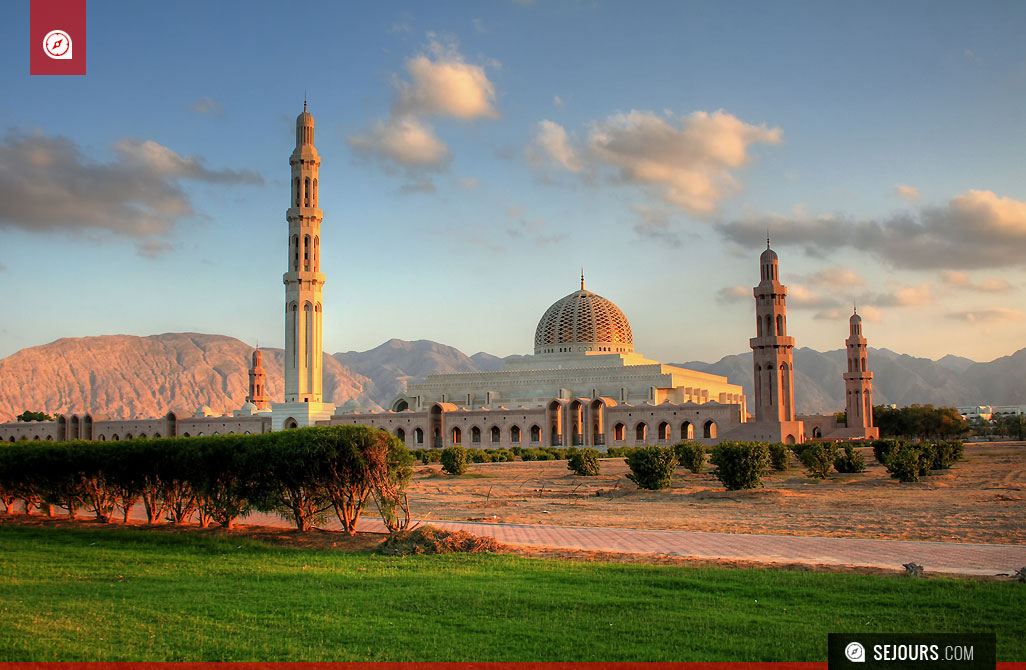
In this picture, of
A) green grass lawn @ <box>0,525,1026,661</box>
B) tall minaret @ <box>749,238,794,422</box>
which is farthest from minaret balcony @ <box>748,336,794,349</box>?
green grass lawn @ <box>0,525,1026,661</box>

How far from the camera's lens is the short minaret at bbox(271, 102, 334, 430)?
4138 cm

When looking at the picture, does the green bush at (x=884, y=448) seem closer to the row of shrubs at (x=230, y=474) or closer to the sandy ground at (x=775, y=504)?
the sandy ground at (x=775, y=504)

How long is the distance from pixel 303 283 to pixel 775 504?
31.7 m

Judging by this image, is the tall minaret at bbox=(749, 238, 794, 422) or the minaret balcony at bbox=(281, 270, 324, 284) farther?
the minaret balcony at bbox=(281, 270, 324, 284)

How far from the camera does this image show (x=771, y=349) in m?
34.2

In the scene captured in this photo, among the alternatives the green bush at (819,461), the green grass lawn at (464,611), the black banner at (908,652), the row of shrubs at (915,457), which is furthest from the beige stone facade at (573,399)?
the black banner at (908,652)

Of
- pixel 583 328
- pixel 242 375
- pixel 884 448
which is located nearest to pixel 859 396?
pixel 583 328

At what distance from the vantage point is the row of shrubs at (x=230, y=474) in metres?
8.96

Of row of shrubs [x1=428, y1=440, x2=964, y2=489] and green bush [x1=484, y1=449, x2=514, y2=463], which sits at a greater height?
row of shrubs [x1=428, y1=440, x2=964, y2=489]

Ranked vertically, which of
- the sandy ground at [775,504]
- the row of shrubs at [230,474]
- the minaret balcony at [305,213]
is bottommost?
the sandy ground at [775,504]

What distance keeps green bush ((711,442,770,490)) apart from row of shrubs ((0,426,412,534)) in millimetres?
7551

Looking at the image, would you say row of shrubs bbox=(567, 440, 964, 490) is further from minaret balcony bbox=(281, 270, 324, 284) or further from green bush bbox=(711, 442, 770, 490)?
minaret balcony bbox=(281, 270, 324, 284)

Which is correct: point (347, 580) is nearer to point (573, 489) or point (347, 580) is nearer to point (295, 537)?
point (295, 537)

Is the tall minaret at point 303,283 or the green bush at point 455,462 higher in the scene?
the tall minaret at point 303,283
